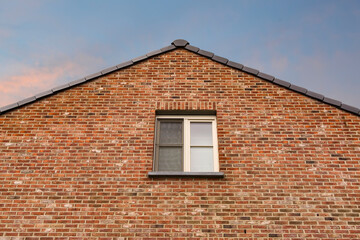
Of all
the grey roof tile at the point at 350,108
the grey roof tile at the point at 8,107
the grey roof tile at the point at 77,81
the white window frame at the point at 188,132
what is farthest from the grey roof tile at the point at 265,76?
the grey roof tile at the point at 8,107

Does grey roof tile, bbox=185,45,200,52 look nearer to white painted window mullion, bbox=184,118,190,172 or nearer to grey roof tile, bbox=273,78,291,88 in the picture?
white painted window mullion, bbox=184,118,190,172

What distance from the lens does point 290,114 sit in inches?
278

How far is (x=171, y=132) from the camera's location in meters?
7.04

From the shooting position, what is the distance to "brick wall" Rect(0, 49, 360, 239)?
5816 mm

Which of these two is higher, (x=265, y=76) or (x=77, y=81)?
(x=265, y=76)

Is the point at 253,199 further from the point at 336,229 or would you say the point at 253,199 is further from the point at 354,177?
the point at 354,177

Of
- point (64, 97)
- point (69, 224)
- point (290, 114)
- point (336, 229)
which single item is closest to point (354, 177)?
point (336, 229)

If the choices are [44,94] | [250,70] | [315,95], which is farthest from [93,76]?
[315,95]

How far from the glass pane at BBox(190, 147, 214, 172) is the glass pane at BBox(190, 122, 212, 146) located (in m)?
0.14

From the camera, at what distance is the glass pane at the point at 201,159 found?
660 cm

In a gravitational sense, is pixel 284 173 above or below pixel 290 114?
below

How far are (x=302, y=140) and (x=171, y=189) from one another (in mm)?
2915

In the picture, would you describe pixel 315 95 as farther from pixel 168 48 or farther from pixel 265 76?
pixel 168 48

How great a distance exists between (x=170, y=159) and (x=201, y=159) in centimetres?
65
